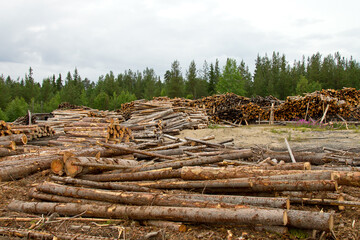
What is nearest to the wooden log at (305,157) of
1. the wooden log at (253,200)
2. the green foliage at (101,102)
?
the wooden log at (253,200)

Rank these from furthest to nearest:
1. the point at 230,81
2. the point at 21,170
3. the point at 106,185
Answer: the point at 230,81 → the point at 21,170 → the point at 106,185

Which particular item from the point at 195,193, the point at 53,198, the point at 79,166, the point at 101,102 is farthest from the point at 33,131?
the point at 101,102

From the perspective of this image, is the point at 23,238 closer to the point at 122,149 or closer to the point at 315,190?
the point at 122,149

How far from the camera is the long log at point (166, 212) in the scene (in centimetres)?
337

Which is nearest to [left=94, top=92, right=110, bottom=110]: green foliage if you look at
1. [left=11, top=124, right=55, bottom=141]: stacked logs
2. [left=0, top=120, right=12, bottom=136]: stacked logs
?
[left=11, top=124, right=55, bottom=141]: stacked logs

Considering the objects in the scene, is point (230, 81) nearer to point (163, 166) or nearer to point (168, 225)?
point (163, 166)

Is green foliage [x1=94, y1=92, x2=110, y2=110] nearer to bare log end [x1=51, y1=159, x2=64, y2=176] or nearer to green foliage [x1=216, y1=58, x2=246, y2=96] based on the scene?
green foliage [x1=216, y1=58, x2=246, y2=96]

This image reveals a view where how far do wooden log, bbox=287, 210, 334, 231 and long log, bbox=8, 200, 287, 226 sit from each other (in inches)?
4.7

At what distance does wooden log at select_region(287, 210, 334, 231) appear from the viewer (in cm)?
316

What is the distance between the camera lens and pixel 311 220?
10.6 feet

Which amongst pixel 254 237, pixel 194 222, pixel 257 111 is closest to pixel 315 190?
pixel 254 237

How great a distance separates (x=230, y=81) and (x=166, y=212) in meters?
47.7

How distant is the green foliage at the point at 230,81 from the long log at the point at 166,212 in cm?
4522

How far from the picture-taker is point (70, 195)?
4.80 meters
